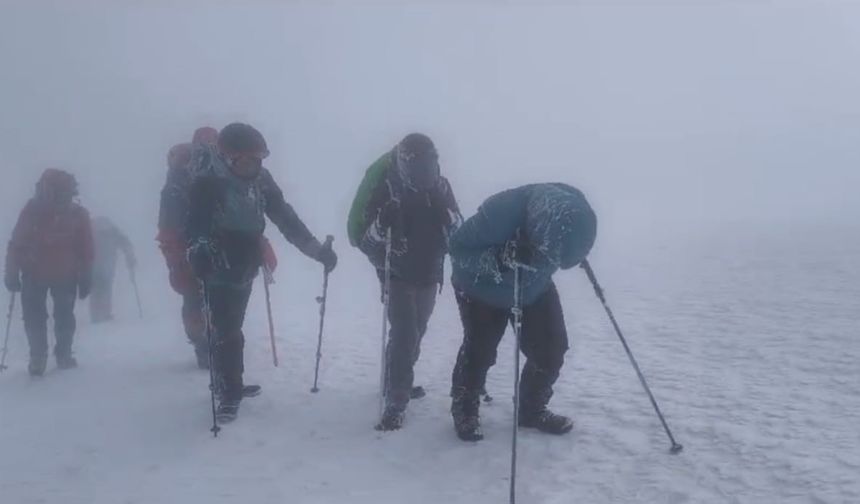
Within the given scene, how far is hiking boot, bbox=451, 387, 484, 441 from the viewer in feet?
20.2

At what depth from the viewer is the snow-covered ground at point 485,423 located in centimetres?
529

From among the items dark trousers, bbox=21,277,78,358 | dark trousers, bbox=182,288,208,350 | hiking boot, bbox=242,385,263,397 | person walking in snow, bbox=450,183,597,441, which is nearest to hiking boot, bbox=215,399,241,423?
hiking boot, bbox=242,385,263,397

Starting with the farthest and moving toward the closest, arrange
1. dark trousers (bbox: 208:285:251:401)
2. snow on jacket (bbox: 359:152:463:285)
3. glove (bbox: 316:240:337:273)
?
glove (bbox: 316:240:337:273), dark trousers (bbox: 208:285:251:401), snow on jacket (bbox: 359:152:463:285)

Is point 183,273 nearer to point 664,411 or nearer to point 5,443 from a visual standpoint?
point 5,443

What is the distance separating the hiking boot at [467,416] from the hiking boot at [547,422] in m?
0.38

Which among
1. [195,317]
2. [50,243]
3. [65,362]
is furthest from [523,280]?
[65,362]

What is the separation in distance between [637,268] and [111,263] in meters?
11.2

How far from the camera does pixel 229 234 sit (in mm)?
6867

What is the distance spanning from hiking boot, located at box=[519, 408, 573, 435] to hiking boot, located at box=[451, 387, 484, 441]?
38cm

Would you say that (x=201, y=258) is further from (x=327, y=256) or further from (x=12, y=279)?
(x=12, y=279)

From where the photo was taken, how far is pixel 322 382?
8289 mm

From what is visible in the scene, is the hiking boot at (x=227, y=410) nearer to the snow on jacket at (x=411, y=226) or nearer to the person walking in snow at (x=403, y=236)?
the person walking in snow at (x=403, y=236)

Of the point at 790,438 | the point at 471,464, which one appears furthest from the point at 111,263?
the point at 790,438

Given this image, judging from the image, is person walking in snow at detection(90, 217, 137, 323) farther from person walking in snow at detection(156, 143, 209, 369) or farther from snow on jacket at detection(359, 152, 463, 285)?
snow on jacket at detection(359, 152, 463, 285)
